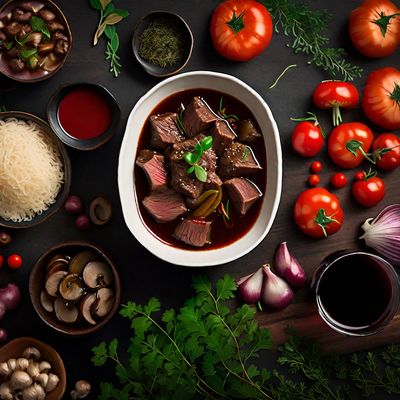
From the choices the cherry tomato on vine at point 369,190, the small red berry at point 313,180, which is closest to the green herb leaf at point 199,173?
the small red berry at point 313,180

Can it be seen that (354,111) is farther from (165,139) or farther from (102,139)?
(102,139)

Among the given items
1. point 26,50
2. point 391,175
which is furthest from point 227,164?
point 26,50

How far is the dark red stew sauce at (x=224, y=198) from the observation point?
130 inches

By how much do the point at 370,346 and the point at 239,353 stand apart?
2.19 feet

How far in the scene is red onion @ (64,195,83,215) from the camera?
11.1 ft

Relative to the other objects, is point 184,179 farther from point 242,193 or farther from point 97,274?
point 97,274

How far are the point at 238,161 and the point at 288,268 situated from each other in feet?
1.84

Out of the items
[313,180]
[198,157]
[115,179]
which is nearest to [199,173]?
[198,157]

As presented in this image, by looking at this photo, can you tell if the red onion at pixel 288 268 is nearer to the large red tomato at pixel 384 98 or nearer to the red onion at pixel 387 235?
the red onion at pixel 387 235

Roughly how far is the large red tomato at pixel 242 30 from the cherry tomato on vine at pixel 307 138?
42 cm

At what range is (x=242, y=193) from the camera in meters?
3.23

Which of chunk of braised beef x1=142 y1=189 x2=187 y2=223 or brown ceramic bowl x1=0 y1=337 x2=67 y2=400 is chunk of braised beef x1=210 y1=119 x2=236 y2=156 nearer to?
chunk of braised beef x1=142 y1=189 x2=187 y2=223

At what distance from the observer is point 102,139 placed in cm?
331

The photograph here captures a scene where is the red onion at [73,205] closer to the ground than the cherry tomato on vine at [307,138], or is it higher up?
closer to the ground
